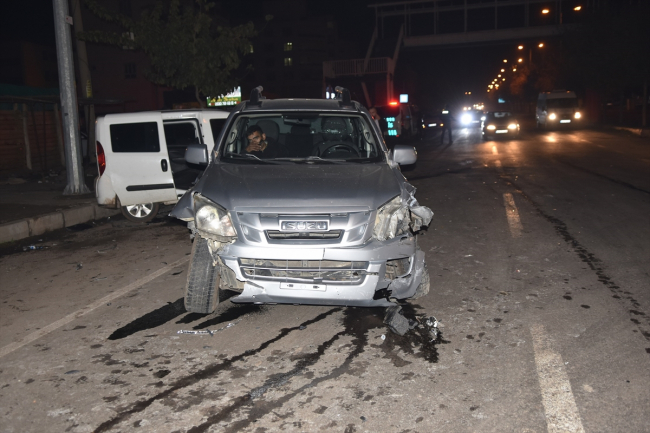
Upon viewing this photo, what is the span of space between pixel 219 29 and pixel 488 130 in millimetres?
17344

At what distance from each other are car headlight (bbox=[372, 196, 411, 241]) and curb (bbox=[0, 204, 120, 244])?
6.97 meters

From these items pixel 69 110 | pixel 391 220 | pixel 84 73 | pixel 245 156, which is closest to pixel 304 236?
pixel 391 220

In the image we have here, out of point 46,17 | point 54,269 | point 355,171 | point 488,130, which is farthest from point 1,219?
point 46,17

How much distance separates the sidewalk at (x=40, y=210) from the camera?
991cm

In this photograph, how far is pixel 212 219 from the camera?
5027 millimetres

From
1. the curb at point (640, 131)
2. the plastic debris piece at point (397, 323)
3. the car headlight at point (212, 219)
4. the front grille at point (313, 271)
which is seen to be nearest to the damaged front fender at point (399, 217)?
the front grille at point (313, 271)

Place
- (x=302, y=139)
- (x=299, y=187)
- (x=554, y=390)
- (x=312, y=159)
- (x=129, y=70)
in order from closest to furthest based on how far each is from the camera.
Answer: (x=554, y=390) < (x=299, y=187) < (x=312, y=159) < (x=302, y=139) < (x=129, y=70)

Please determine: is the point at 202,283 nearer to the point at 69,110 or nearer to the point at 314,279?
the point at 314,279

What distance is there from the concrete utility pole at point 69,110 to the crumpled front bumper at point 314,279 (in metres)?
9.79

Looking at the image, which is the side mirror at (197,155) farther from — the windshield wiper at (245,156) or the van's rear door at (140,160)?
the van's rear door at (140,160)

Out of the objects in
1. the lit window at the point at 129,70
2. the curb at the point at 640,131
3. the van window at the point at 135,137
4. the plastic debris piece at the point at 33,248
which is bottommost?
the plastic debris piece at the point at 33,248

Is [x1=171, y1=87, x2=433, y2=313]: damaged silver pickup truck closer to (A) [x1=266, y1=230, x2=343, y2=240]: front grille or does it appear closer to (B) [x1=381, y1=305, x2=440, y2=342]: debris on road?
(A) [x1=266, y1=230, x2=343, y2=240]: front grille

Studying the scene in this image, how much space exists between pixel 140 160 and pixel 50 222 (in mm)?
1862

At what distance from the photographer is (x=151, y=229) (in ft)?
32.9
